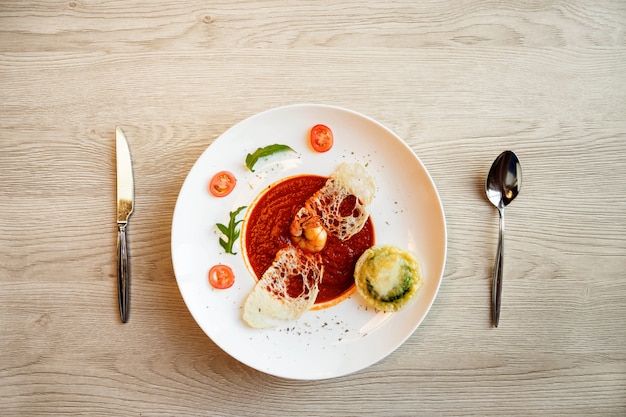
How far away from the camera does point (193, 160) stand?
3045mm

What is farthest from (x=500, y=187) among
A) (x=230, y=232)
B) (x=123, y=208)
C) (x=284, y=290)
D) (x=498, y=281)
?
(x=123, y=208)

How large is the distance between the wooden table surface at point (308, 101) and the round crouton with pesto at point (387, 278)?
318 mm

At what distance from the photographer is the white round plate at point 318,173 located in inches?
112

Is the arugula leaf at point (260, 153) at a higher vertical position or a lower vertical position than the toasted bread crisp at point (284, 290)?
higher

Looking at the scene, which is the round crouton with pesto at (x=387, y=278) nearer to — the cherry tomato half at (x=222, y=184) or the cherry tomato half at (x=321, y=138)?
the cherry tomato half at (x=321, y=138)

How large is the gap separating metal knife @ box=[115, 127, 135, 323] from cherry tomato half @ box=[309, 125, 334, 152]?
1121 mm

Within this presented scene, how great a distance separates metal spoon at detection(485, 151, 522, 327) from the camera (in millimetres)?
3014

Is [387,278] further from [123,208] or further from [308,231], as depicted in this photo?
[123,208]

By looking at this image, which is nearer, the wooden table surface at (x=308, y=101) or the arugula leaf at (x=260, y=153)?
the arugula leaf at (x=260, y=153)

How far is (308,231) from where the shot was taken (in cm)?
289

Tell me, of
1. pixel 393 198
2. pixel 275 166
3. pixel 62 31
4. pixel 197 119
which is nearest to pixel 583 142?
pixel 393 198

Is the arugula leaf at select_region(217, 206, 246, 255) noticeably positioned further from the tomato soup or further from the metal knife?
the metal knife

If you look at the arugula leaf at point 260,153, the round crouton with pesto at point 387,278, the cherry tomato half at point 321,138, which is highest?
the cherry tomato half at point 321,138

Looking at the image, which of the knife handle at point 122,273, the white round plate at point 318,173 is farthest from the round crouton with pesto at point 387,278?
the knife handle at point 122,273
